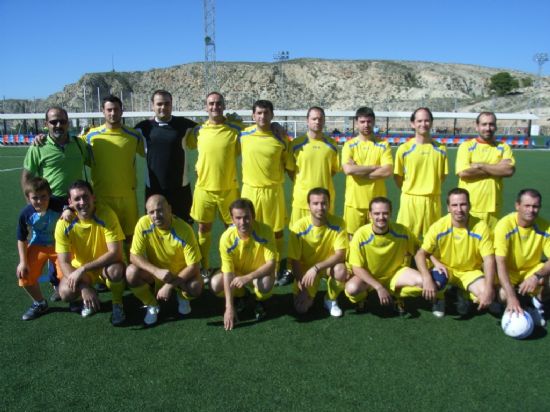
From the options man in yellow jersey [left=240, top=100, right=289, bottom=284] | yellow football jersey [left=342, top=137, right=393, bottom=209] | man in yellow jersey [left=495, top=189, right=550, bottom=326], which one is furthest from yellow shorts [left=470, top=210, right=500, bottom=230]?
man in yellow jersey [left=240, top=100, right=289, bottom=284]

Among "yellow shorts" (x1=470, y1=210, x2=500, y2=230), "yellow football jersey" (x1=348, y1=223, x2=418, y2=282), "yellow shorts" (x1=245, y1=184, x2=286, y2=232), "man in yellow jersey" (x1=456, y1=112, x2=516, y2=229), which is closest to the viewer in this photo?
"yellow football jersey" (x1=348, y1=223, x2=418, y2=282)

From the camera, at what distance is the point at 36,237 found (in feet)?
12.7

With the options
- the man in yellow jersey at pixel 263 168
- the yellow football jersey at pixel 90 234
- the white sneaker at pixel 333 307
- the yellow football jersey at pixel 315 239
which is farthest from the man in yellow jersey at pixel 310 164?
the yellow football jersey at pixel 90 234

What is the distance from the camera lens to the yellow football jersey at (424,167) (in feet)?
14.0

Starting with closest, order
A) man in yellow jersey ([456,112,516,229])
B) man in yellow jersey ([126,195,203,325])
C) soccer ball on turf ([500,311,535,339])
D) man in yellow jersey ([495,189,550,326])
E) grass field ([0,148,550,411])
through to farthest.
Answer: grass field ([0,148,550,411])
soccer ball on turf ([500,311,535,339])
man in yellow jersey ([495,189,550,326])
man in yellow jersey ([126,195,203,325])
man in yellow jersey ([456,112,516,229])

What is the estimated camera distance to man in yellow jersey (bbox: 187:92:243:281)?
4.41 m

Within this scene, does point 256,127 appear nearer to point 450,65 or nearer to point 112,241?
point 112,241

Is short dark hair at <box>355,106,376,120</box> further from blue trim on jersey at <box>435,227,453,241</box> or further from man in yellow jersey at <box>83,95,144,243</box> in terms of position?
man in yellow jersey at <box>83,95,144,243</box>

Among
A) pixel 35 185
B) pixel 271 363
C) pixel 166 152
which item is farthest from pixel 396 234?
pixel 35 185

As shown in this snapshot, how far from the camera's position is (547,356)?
3004mm

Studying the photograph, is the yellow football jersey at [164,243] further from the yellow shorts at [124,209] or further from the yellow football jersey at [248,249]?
the yellow shorts at [124,209]

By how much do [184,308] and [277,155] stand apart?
5.85 feet

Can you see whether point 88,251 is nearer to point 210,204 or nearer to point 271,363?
point 210,204

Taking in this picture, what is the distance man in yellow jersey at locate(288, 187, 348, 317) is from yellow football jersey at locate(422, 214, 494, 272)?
2.51ft
